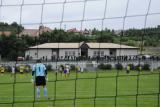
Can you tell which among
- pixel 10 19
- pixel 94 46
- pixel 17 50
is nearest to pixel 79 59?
pixel 94 46

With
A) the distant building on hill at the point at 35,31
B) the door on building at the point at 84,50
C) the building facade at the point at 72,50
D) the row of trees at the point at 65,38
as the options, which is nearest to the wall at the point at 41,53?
the building facade at the point at 72,50

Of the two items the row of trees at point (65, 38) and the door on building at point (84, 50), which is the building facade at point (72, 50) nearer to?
the door on building at point (84, 50)

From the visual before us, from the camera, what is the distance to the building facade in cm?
850

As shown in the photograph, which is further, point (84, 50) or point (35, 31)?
point (84, 50)

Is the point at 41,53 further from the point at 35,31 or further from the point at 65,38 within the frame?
the point at 35,31

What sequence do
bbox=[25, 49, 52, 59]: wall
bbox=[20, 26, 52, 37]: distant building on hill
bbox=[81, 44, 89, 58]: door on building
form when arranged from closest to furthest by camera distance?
1. bbox=[20, 26, 52, 37]: distant building on hill
2. bbox=[25, 49, 52, 59]: wall
3. bbox=[81, 44, 89, 58]: door on building

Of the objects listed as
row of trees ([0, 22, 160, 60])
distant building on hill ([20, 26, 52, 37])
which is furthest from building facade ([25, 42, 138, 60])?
distant building on hill ([20, 26, 52, 37])

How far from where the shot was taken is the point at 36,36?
336 inches

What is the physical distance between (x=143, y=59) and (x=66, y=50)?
175 cm

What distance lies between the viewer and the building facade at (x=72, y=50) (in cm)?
850

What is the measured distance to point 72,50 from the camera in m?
8.97

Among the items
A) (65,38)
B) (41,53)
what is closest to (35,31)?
(41,53)

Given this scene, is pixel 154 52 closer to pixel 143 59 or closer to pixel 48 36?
pixel 143 59

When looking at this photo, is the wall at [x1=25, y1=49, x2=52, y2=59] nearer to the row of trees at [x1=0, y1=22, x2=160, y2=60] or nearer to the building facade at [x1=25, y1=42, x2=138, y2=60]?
the building facade at [x1=25, y1=42, x2=138, y2=60]
